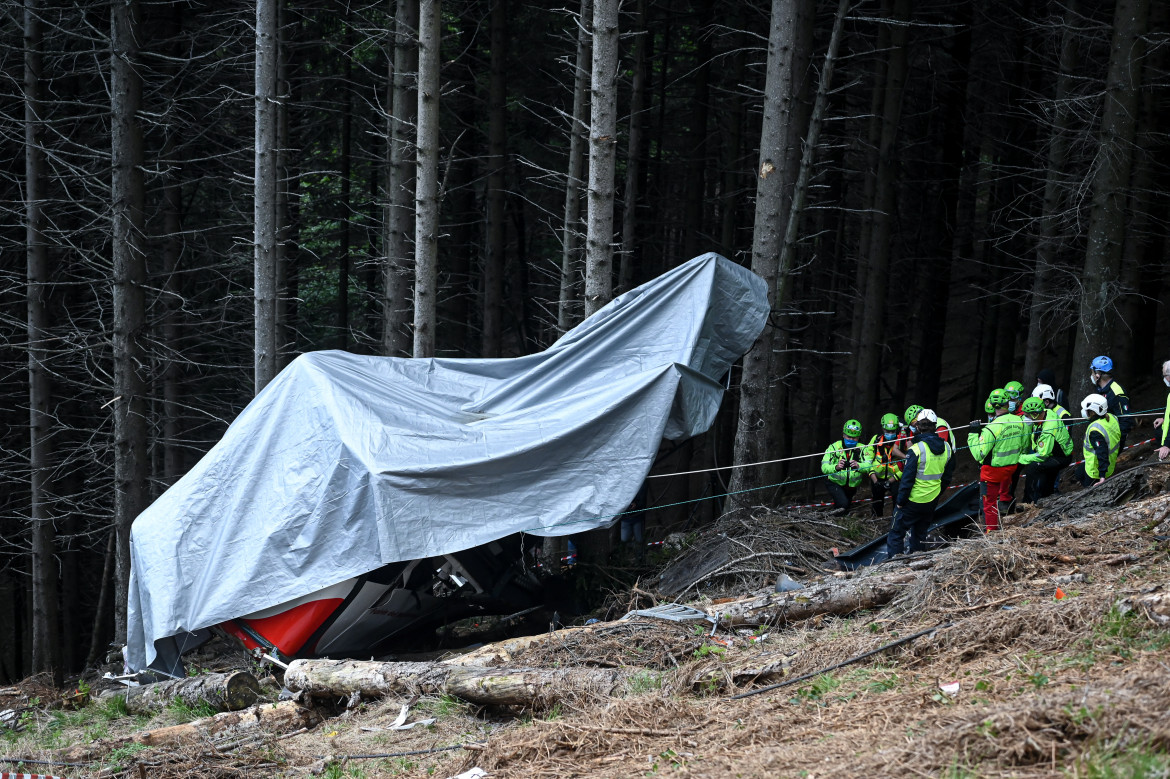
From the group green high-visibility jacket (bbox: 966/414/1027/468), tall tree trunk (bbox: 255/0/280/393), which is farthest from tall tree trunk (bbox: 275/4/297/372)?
green high-visibility jacket (bbox: 966/414/1027/468)

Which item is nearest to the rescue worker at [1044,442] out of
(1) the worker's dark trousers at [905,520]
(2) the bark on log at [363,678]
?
(1) the worker's dark trousers at [905,520]

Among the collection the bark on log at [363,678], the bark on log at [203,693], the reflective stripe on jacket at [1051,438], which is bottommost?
the bark on log at [203,693]

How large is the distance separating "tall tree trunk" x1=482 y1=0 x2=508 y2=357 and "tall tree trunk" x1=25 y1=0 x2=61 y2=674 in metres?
7.43

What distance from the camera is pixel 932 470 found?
8.96 m

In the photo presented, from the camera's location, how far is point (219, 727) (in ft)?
23.4

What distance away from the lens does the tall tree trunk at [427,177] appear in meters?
11.9

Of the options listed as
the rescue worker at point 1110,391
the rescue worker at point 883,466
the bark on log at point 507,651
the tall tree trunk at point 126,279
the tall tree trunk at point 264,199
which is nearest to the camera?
the bark on log at point 507,651

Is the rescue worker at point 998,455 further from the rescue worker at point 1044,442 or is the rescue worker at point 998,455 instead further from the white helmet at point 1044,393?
the white helmet at point 1044,393

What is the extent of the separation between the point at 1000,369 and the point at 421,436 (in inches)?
576

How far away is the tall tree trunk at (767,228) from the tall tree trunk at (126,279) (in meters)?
8.58

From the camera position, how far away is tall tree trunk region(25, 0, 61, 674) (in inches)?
553

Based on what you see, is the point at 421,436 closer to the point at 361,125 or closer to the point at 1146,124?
the point at 1146,124

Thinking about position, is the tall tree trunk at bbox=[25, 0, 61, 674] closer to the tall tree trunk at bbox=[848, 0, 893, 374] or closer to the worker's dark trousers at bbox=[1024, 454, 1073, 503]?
the tall tree trunk at bbox=[848, 0, 893, 374]

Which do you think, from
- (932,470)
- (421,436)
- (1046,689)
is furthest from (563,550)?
(1046,689)
